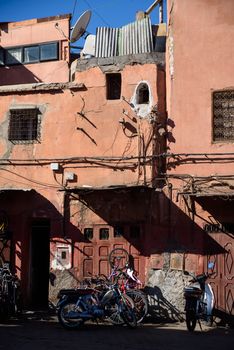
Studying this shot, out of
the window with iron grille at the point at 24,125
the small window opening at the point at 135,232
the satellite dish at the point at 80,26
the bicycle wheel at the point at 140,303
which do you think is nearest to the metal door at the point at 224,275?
the bicycle wheel at the point at 140,303

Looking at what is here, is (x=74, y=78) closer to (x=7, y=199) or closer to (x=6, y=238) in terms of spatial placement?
(x=7, y=199)

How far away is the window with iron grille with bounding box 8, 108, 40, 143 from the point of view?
44.7ft

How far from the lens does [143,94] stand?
1305 cm

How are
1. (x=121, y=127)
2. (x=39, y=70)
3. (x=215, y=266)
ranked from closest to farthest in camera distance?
(x=215, y=266) → (x=121, y=127) → (x=39, y=70)

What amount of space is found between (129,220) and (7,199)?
3.56 meters

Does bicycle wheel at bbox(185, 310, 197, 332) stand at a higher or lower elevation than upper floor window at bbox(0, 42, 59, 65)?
lower

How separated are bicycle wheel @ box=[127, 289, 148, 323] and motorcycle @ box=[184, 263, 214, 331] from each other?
114cm

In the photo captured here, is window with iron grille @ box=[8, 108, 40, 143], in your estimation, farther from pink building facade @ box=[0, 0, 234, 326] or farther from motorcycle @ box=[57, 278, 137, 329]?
motorcycle @ box=[57, 278, 137, 329]

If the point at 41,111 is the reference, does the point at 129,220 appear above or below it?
below

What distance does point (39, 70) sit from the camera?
1986cm

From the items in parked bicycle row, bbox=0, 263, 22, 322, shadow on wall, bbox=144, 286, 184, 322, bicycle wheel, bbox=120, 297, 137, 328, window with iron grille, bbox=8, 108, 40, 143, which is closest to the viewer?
bicycle wheel, bbox=120, 297, 137, 328

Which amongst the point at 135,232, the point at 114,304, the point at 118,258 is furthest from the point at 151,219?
the point at 114,304

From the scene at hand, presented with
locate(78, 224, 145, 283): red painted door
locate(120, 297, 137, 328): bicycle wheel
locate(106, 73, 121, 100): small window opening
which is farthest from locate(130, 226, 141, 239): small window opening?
locate(106, 73, 121, 100): small window opening

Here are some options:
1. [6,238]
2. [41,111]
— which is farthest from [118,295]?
[41,111]
